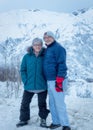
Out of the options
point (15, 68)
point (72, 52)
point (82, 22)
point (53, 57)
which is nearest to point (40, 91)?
point (53, 57)

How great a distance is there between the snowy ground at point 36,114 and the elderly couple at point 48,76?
248mm

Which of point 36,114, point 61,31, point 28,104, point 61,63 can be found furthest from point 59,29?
point 61,63

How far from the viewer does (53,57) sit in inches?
209

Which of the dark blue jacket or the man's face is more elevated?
the man's face

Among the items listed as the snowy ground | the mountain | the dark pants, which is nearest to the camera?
the dark pants

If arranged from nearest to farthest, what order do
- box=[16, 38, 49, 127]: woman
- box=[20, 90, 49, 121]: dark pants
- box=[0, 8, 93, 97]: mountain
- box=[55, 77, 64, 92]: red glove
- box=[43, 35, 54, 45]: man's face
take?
box=[55, 77, 64, 92]: red glove < box=[43, 35, 54, 45]: man's face < box=[16, 38, 49, 127]: woman < box=[20, 90, 49, 121]: dark pants < box=[0, 8, 93, 97]: mountain

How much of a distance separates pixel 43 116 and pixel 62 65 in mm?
1023

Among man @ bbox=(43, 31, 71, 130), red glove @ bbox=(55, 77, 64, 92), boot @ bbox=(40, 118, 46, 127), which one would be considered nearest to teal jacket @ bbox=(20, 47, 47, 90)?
Answer: man @ bbox=(43, 31, 71, 130)

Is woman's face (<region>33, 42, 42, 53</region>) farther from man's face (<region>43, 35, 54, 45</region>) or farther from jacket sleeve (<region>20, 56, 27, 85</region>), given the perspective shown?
jacket sleeve (<region>20, 56, 27, 85</region>)

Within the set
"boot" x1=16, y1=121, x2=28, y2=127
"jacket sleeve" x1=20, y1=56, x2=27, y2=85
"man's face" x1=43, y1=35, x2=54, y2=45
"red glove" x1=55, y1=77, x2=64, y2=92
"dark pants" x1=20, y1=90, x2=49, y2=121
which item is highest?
"man's face" x1=43, y1=35, x2=54, y2=45

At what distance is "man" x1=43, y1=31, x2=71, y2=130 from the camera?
5.22m

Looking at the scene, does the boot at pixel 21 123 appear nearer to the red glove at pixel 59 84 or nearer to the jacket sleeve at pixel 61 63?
the red glove at pixel 59 84

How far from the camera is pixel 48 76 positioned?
17.6 feet

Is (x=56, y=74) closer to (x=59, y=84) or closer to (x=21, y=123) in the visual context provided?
(x=59, y=84)
